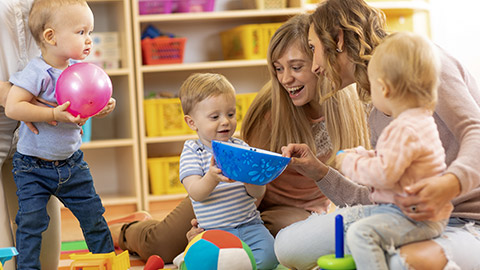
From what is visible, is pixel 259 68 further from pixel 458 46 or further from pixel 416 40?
pixel 416 40

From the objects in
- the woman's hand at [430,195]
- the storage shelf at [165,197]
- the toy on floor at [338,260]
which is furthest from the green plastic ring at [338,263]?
the storage shelf at [165,197]

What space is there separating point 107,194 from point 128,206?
0.77 feet

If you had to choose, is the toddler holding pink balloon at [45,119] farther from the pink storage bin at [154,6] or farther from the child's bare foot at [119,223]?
the pink storage bin at [154,6]

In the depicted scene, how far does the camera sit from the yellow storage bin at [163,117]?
3020 mm

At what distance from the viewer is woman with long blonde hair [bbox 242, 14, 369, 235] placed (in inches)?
70.2

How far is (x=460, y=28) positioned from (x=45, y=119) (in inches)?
103

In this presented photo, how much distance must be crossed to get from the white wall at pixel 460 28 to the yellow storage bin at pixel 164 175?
163 centimetres

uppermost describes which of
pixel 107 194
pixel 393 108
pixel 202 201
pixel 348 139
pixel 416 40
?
pixel 416 40

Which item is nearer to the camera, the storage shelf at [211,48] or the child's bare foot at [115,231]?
the child's bare foot at [115,231]

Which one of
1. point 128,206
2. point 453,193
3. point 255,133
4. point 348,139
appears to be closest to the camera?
point 453,193

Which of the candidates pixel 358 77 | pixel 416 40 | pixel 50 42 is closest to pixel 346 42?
pixel 358 77

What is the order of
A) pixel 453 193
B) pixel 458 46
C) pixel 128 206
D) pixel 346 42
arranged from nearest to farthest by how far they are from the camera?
pixel 453 193
pixel 346 42
pixel 128 206
pixel 458 46

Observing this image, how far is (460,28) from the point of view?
11.0ft

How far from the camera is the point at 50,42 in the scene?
5.01 ft
